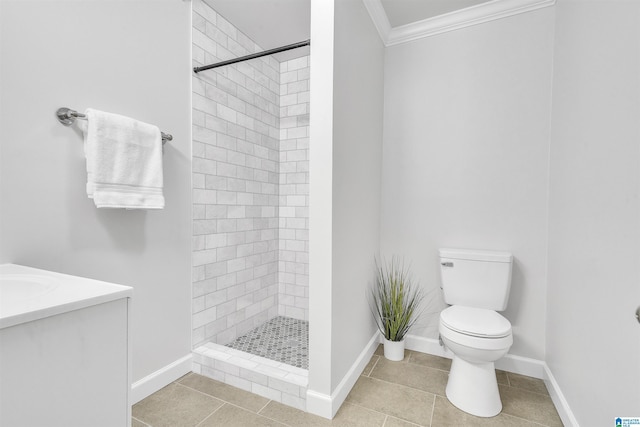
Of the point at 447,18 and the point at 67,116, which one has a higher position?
the point at 447,18

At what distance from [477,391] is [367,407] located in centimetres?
62

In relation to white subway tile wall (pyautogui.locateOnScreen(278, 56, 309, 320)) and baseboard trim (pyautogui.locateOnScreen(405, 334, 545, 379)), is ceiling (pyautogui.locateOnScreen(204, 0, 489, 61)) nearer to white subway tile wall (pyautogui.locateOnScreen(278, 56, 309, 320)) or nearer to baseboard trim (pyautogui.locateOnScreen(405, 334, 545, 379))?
white subway tile wall (pyautogui.locateOnScreen(278, 56, 309, 320))

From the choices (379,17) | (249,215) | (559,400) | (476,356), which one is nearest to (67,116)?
(249,215)

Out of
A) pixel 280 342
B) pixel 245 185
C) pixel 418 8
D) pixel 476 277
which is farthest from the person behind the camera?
pixel 245 185

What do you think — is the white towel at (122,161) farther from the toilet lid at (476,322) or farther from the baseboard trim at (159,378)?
the toilet lid at (476,322)

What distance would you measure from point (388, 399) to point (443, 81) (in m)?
2.22

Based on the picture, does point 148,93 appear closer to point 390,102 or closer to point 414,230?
point 390,102

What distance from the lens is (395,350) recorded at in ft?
7.30

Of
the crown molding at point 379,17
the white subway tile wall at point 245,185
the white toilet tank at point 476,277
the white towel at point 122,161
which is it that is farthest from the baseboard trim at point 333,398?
the crown molding at point 379,17

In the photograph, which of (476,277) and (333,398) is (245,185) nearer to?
(333,398)

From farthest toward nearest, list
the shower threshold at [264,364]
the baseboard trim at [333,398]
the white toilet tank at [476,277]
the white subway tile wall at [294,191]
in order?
the white subway tile wall at [294,191], the white toilet tank at [476,277], the shower threshold at [264,364], the baseboard trim at [333,398]

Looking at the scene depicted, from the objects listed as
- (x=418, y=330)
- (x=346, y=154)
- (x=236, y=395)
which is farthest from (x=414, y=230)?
(x=236, y=395)

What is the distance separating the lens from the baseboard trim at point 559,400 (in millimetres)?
1481

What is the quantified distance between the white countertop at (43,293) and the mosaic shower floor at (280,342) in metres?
1.40
